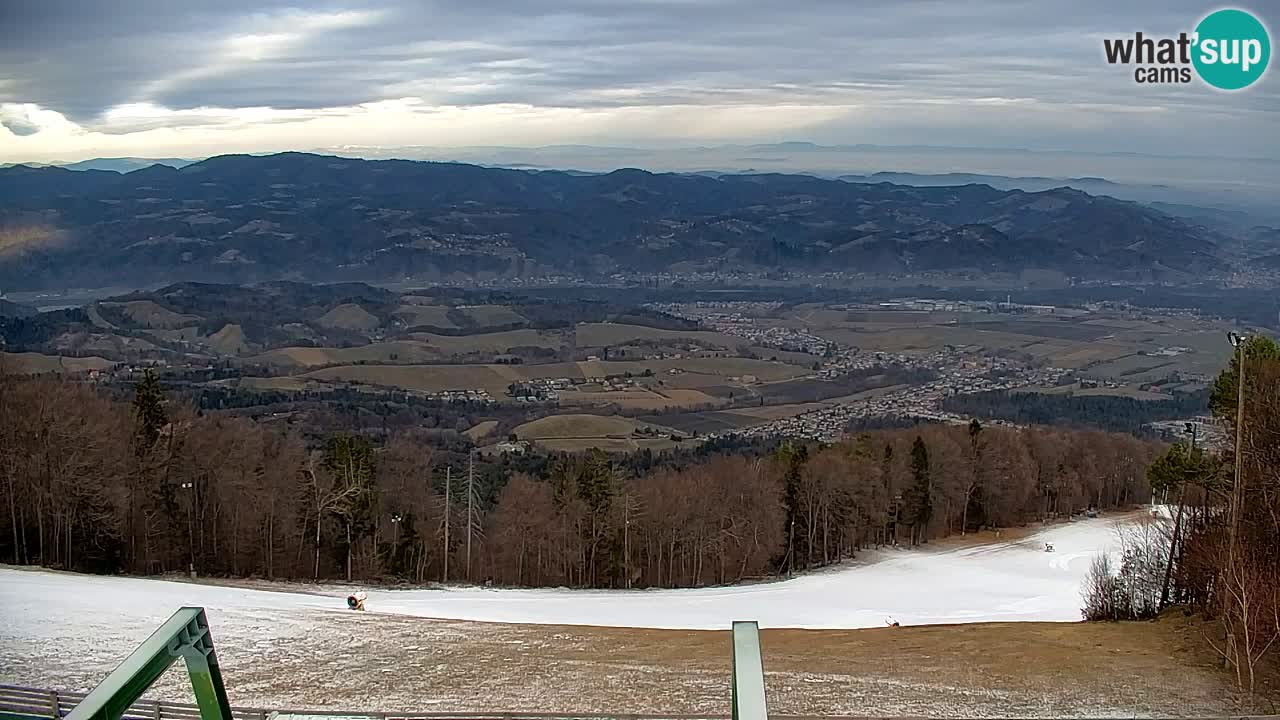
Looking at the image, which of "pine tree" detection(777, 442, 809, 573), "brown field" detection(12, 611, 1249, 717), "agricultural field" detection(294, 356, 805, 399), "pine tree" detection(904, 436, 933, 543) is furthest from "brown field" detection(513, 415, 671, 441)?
"brown field" detection(12, 611, 1249, 717)

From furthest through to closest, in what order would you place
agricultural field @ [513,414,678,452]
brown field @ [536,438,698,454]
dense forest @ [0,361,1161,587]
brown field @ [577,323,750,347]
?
1. brown field @ [577,323,750,347]
2. agricultural field @ [513,414,678,452]
3. brown field @ [536,438,698,454]
4. dense forest @ [0,361,1161,587]

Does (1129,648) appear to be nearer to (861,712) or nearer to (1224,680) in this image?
(1224,680)

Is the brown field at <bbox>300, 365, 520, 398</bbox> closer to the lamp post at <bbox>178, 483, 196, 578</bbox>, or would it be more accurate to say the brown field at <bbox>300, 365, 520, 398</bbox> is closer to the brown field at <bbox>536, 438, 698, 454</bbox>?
the brown field at <bbox>536, 438, 698, 454</bbox>

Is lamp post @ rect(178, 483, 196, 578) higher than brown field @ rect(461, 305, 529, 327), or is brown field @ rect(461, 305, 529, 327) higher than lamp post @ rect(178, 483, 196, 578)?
brown field @ rect(461, 305, 529, 327)

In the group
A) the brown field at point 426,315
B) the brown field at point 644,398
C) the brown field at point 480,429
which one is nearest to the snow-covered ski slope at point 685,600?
the brown field at point 480,429

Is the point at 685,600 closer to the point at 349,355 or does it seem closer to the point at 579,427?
the point at 579,427

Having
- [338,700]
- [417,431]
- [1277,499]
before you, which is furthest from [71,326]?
[1277,499]

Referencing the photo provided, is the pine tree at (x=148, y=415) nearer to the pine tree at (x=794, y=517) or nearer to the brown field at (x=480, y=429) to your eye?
the pine tree at (x=794, y=517)
